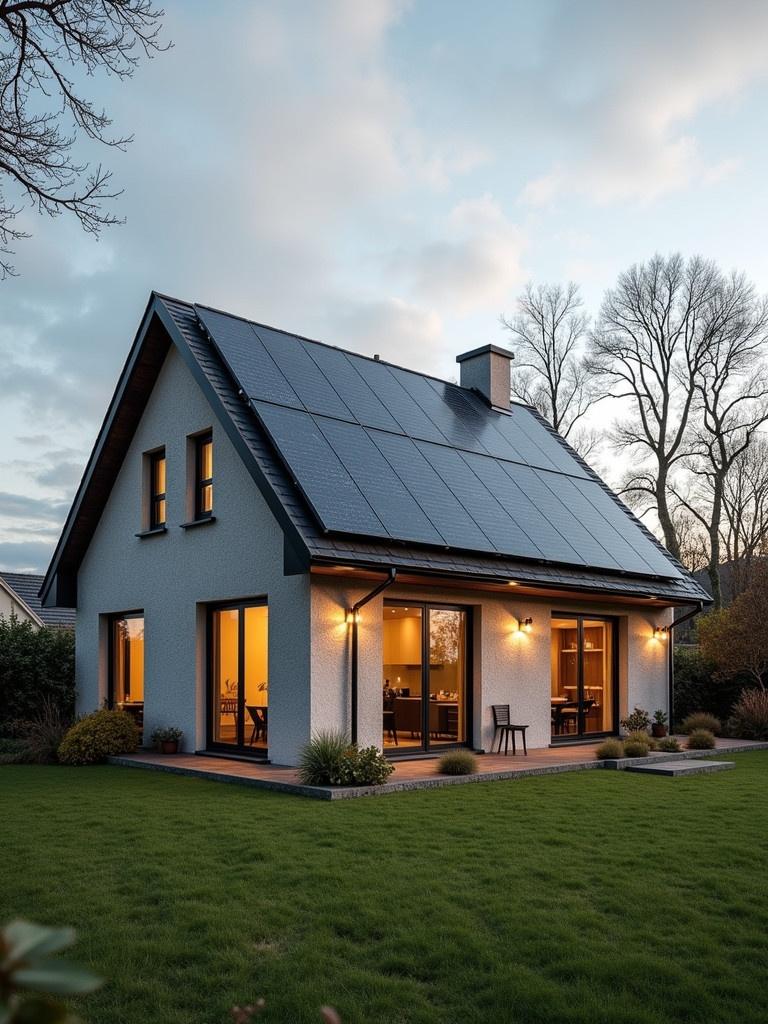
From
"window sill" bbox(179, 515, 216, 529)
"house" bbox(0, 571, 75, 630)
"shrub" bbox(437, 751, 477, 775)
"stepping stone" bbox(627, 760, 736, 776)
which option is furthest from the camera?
"house" bbox(0, 571, 75, 630)

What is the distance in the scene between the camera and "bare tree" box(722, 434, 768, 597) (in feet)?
99.7

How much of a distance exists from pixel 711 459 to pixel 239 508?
20728 mm

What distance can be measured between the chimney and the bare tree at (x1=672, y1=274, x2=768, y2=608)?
12135 millimetres

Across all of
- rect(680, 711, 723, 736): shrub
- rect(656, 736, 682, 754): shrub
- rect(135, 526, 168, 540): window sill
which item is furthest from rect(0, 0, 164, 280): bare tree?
rect(680, 711, 723, 736): shrub

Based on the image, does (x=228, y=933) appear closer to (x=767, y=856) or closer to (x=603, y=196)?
(x=767, y=856)

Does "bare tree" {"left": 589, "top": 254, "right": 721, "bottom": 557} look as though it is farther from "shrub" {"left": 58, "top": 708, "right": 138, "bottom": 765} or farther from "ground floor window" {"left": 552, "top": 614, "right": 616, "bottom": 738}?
"shrub" {"left": 58, "top": 708, "right": 138, "bottom": 765}

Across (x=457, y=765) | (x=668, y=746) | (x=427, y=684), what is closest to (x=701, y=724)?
(x=668, y=746)

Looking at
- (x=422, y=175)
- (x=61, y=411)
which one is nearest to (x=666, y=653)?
(x=422, y=175)

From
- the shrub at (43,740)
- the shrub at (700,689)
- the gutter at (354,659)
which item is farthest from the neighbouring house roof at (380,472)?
the shrub at (700,689)

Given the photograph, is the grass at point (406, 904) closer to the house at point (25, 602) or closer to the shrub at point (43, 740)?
the shrub at point (43, 740)

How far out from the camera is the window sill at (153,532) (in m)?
14.8

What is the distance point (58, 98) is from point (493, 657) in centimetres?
1009

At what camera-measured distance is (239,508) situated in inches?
519

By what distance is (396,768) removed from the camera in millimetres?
12219
